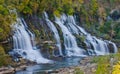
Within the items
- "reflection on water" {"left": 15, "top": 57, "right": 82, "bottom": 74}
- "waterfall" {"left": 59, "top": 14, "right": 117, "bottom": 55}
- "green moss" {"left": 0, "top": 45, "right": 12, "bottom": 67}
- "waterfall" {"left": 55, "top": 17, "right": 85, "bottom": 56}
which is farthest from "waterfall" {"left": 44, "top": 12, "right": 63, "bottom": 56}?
"green moss" {"left": 0, "top": 45, "right": 12, "bottom": 67}

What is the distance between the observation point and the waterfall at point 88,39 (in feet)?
121

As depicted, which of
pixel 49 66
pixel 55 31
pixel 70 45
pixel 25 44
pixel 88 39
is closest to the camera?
pixel 49 66

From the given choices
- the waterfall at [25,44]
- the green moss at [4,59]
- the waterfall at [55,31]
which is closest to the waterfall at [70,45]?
the waterfall at [55,31]

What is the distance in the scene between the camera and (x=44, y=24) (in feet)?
122

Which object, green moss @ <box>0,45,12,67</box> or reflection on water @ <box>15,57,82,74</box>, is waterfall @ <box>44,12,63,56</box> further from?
green moss @ <box>0,45,12,67</box>

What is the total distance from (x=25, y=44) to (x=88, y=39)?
842 centimetres

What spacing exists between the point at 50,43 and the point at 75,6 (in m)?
11.6

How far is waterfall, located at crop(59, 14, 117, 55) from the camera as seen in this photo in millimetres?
36981

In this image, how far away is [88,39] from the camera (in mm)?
38406

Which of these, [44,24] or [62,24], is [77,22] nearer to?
[62,24]

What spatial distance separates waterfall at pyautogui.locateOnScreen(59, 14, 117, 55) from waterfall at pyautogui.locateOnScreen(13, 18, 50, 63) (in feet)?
20.3

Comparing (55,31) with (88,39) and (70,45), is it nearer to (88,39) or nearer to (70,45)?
(70,45)

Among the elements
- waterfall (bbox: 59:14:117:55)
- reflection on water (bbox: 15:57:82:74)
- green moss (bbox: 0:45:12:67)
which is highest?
waterfall (bbox: 59:14:117:55)

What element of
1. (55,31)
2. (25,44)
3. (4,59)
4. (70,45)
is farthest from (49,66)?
Result: (55,31)
